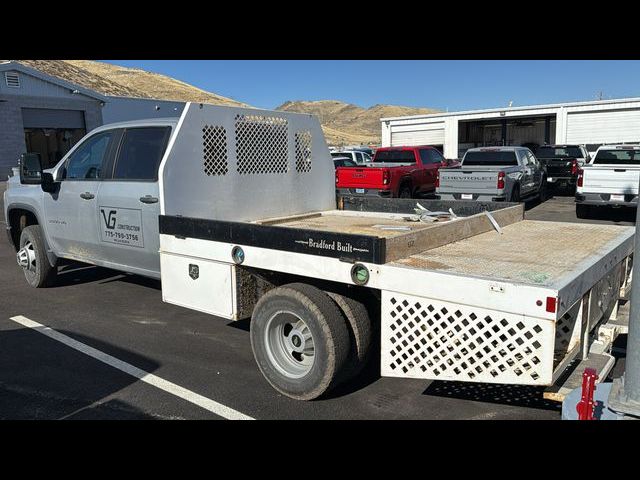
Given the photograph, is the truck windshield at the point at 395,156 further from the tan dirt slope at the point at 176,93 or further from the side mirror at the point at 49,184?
the side mirror at the point at 49,184

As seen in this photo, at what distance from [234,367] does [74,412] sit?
4.28 ft

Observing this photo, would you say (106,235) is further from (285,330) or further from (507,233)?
(507,233)

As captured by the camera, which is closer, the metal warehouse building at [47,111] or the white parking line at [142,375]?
the white parking line at [142,375]

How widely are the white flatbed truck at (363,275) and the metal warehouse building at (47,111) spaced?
25.2m

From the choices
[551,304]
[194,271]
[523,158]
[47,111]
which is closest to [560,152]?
[523,158]

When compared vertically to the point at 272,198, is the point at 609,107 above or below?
above

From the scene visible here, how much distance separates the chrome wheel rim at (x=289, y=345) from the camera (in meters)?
4.06

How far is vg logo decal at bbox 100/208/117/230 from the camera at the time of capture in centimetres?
580

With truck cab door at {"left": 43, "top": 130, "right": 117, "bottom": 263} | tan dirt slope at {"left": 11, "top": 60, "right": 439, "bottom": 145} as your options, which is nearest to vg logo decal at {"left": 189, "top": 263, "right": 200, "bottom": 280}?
truck cab door at {"left": 43, "top": 130, "right": 117, "bottom": 263}

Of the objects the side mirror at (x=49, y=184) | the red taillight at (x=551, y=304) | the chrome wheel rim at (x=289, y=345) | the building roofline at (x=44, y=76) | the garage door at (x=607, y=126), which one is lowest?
the chrome wheel rim at (x=289, y=345)

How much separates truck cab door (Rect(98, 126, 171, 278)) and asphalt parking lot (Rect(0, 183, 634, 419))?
72 cm

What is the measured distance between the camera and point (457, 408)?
4023 millimetres

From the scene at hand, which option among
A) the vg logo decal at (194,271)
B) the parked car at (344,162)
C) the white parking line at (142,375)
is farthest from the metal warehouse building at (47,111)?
the vg logo decal at (194,271)

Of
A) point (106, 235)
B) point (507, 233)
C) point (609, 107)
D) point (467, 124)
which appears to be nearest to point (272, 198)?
point (106, 235)
